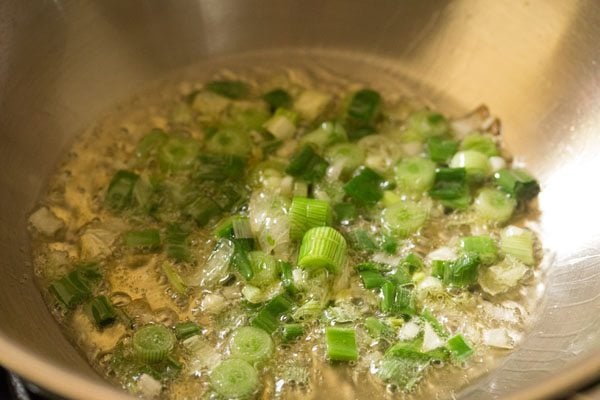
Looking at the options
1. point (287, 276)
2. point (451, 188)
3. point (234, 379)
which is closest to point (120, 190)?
point (287, 276)

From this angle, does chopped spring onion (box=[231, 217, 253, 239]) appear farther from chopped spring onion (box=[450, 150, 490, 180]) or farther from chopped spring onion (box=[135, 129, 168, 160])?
chopped spring onion (box=[450, 150, 490, 180])

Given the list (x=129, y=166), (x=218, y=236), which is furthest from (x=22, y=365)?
(x=129, y=166)

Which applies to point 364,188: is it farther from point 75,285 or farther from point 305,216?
point 75,285

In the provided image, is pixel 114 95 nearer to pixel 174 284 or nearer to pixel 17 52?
pixel 17 52

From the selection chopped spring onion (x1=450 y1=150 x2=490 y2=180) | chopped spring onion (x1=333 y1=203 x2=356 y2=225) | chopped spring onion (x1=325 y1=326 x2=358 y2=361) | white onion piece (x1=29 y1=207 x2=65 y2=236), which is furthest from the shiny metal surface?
chopped spring onion (x1=333 y1=203 x2=356 y2=225)

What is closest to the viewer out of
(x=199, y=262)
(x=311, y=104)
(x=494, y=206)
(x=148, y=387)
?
(x=148, y=387)

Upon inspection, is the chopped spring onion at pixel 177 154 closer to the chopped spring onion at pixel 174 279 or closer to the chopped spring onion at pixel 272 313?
the chopped spring onion at pixel 174 279
